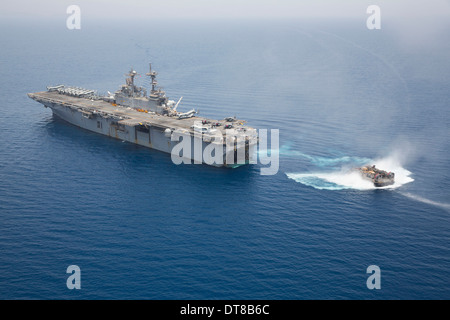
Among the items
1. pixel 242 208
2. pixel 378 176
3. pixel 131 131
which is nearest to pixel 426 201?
pixel 378 176

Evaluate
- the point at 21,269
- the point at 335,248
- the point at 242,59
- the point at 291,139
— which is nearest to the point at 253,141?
the point at 291,139

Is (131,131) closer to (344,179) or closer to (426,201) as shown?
(344,179)

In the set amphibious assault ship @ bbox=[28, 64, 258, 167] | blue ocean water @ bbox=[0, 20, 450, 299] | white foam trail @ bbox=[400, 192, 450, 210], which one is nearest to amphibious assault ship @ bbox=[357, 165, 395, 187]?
blue ocean water @ bbox=[0, 20, 450, 299]

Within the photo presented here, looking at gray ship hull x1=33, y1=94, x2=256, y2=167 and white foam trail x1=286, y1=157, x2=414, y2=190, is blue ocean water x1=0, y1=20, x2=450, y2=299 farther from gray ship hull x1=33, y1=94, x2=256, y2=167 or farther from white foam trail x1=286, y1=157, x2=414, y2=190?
gray ship hull x1=33, y1=94, x2=256, y2=167

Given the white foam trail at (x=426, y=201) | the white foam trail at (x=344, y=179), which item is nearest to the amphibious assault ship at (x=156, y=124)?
the white foam trail at (x=344, y=179)

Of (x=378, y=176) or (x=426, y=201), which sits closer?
(x=426, y=201)

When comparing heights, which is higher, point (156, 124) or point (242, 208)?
point (156, 124)

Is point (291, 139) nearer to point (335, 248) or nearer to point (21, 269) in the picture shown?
point (335, 248)
